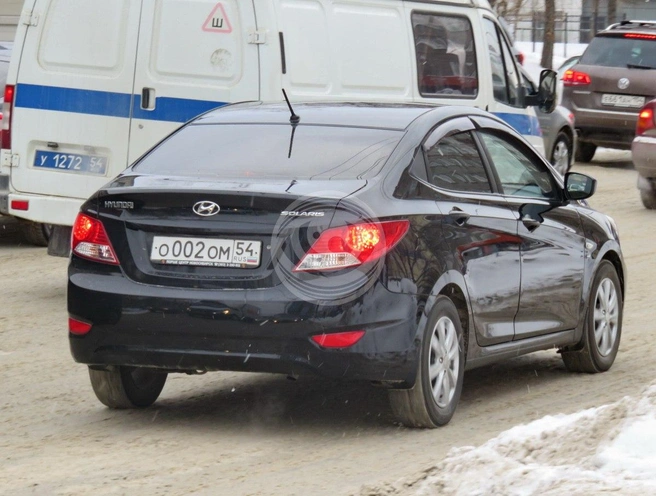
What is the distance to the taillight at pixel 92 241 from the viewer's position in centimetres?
626

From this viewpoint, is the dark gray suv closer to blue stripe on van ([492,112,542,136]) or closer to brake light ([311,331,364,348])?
blue stripe on van ([492,112,542,136])

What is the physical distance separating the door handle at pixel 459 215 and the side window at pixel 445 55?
4831 millimetres

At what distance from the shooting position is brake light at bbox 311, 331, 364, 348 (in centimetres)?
592

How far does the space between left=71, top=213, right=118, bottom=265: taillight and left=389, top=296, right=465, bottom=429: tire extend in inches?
51.8

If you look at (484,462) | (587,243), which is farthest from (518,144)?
(484,462)

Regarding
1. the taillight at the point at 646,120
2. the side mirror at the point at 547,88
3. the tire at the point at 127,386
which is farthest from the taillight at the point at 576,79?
the tire at the point at 127,386

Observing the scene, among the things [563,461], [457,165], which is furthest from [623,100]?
[563,461]

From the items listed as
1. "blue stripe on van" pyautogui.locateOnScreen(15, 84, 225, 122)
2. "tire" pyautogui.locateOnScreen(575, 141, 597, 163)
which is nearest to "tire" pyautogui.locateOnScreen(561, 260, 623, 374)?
"blue stripe on van" pyautogui.locateOnScreen(15, 84, 225, 122)

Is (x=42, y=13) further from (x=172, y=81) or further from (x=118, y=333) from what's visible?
(x=118, y=333)

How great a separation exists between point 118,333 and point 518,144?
249 cm

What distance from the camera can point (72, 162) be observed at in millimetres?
10195

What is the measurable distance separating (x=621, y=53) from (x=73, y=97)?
13.0 metres

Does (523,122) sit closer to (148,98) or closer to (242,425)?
(148,98)

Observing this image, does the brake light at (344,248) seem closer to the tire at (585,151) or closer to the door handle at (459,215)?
the door handle at (459,215)
